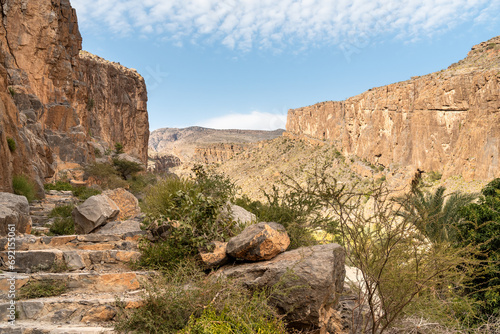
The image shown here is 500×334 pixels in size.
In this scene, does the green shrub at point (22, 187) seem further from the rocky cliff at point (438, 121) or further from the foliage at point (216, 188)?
the rocky cliff at point (438, 121)

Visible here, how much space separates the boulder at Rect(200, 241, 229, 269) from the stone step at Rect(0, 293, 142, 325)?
1.14 m

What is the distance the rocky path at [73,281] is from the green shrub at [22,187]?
20.5 ft

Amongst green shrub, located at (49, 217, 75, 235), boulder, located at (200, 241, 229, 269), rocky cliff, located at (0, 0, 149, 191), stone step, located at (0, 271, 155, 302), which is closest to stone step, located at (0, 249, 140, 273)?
stone step, located at (0, 271, 155, 302)

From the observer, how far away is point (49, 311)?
158 inches

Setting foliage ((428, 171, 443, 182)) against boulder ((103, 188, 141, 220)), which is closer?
boulder ((103, 188, 141, 220))

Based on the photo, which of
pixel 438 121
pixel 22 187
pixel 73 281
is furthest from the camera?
pixel 438 121

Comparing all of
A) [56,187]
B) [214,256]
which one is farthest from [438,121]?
[214,256]

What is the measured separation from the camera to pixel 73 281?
479cm

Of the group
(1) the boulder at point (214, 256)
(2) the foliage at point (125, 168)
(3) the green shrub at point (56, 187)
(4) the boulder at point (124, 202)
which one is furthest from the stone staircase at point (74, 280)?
(2) the foliage at point (125, 168)

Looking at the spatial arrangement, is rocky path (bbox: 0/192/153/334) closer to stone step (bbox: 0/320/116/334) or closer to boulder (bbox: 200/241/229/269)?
stone step (bbox: 0/320/116/334)

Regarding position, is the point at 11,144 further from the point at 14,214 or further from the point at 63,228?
the point at 14,214

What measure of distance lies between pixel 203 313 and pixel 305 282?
4.20ft

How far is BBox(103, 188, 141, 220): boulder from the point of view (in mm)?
9547

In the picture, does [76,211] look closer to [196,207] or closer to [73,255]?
[73,255]
